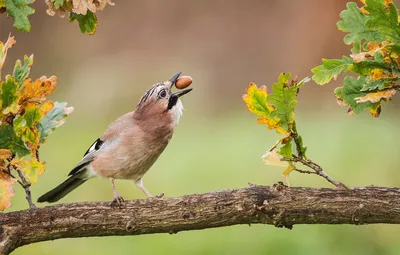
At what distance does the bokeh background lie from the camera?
6.09m

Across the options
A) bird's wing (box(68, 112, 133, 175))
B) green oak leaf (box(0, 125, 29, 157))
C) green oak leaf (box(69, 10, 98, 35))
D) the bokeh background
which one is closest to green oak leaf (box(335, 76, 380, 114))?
green oak leaf (box(69, 10, 98, 35))

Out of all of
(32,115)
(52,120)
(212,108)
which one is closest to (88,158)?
(52,120)

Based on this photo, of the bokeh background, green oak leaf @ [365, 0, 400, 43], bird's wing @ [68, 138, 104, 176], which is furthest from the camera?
the bokeh background

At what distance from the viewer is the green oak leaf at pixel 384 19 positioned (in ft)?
9.12

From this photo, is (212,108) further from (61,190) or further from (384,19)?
(384,19)

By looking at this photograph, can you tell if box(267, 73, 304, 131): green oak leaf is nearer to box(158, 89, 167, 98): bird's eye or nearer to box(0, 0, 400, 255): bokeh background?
box(158, 89, 167, 98): bird's eye

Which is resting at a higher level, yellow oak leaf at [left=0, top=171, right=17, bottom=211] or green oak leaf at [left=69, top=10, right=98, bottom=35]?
green oak leaf at [left=69, top=10, right=98, bottom=35]

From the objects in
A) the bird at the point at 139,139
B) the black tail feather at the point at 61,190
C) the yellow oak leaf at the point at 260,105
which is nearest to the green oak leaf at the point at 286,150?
the yellow oak leaf at the point at 260,105

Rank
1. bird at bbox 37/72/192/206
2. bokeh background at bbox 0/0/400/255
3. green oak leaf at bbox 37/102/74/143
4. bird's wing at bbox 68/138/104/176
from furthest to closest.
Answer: bokeh background at bbox 0/0/400/255 → bird's wing at bbox 68/138/104/176 → bird at bbox 37/72/192/206 → green oak leaf at bbox 37/102/74/143

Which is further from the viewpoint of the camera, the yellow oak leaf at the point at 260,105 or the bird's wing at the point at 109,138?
the bird's wing at the point at 109,138

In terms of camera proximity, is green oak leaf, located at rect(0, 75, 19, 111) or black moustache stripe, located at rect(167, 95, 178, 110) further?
black moustache stripe, located at rect(167, 95, 178, 110)

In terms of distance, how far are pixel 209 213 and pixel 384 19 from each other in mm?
884

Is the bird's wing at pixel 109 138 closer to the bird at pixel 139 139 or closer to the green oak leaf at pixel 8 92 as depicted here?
the bird at pixel 139 139

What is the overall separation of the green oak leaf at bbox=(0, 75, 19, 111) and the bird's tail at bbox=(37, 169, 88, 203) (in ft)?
3.71
